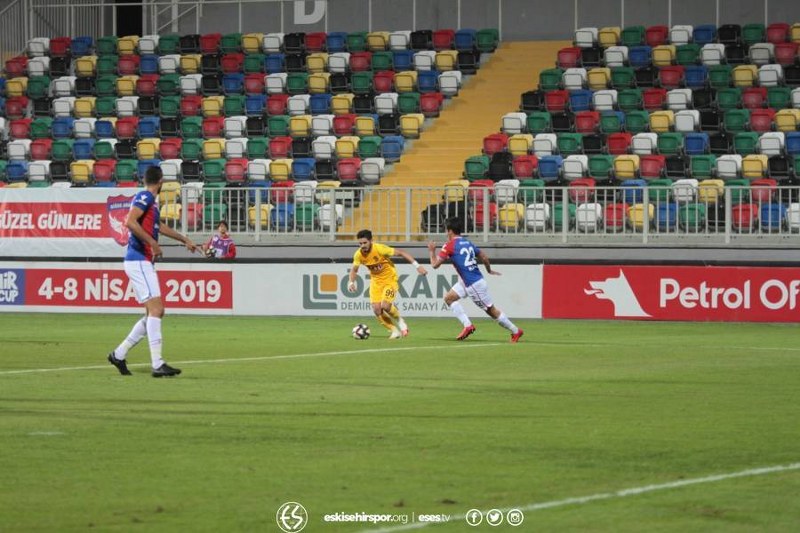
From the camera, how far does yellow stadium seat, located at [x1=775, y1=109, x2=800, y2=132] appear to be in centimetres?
3350

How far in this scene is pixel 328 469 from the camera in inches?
381

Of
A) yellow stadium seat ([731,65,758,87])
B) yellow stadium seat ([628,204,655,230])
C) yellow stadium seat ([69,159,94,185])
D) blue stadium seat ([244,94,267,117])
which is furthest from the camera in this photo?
blue stadium seat ([244,94,267,117])

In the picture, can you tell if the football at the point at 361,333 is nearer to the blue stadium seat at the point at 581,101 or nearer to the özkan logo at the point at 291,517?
the özkan logo at the point at 291,517

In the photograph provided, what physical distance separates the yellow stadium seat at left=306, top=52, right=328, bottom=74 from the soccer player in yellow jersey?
1746 cm

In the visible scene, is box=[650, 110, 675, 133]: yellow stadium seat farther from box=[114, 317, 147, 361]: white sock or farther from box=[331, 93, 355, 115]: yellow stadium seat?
box=[114, 317, 147, 361]: white sock

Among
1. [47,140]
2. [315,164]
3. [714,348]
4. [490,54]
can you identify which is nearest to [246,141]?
[315,164]

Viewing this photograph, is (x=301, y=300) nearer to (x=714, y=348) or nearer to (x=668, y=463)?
(x=714, y=348)

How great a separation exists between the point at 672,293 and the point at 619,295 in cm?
102

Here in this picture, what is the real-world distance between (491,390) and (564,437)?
3663mm

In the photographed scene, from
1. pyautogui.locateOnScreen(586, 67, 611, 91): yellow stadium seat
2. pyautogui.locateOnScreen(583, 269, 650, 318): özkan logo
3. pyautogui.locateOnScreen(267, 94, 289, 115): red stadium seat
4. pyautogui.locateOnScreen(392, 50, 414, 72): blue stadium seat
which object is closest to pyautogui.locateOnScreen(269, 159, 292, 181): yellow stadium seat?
pyautogui.locateOnScreen(267, 94, 289, 115): red stadium seat

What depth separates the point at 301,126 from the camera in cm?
3762

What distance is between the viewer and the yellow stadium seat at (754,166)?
31.7 m

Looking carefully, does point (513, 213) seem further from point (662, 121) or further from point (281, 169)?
point (281, 169)

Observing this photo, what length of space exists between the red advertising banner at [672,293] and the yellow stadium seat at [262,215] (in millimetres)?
5896
